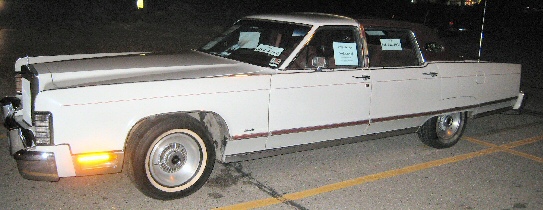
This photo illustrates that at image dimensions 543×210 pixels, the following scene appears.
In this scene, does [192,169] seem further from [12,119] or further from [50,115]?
[12,119]

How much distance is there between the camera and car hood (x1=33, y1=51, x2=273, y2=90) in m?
3.89

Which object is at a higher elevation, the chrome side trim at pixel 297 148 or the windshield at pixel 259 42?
the windshield at pixel 259 42

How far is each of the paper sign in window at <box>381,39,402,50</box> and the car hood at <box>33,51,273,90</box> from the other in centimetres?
155

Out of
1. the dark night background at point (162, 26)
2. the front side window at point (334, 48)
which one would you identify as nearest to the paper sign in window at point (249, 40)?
the front side window at point (334, 48)

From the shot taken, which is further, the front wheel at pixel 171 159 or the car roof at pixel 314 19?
the car roof at pixel 314 19

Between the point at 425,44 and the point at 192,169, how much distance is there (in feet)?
10.1

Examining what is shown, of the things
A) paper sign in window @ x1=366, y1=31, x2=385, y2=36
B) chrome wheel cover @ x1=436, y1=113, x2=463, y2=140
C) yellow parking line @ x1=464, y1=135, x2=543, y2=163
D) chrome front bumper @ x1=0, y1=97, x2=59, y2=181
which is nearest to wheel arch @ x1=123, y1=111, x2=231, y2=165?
chrome front bumper @ x1=0, y1=97, x2=59, y2=181

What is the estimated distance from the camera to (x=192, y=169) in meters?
4.24

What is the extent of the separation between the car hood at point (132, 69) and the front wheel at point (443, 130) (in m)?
2.44

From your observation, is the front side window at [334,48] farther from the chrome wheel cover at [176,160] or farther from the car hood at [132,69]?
the chrome wheel cover at [176,160]

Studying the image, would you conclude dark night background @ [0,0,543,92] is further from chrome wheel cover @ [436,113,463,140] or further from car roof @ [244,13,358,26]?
car roof @ [244,13,358,26]

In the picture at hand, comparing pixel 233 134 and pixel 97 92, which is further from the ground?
pixel 97 92

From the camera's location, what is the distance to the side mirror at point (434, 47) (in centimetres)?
566

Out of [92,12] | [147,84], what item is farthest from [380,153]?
[92,12]
